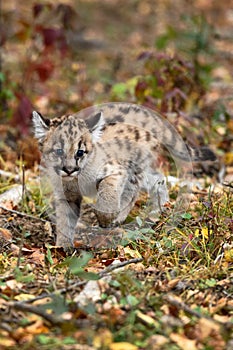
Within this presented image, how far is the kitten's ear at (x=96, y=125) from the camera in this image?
6.05 meters

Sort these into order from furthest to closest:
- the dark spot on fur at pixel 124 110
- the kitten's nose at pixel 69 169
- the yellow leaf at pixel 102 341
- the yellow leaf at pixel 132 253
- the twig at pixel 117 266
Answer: the dark spot on fur at pixel 124 110 < the kitten's nose at pixel 69 169 < the yellow leaf at pixel 132 253 < the twig at pixel 117 266 < the yellow leaf at pixel 102 341

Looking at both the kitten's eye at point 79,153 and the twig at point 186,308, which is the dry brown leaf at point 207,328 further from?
the kitten's eye at point 79,153

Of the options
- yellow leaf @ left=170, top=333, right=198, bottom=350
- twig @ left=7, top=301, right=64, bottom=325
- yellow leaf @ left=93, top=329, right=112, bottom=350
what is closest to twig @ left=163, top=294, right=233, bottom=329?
yellow leaf @ left=170, top=333, right=198, bottom=350

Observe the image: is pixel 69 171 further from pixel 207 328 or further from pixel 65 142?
pixel 207 328

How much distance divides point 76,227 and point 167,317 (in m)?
2.29

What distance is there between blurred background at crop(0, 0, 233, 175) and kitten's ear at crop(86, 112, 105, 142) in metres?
1.40

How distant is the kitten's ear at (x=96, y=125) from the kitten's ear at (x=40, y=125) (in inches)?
14.2

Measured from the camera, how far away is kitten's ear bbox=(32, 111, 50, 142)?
599cm

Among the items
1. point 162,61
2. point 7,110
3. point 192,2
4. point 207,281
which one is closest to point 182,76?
point 162,61

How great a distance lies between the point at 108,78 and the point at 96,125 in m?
4.81

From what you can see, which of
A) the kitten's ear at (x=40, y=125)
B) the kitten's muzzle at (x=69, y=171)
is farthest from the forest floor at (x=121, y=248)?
the kitten's ear at (x=40, y=125)

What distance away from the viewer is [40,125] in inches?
237

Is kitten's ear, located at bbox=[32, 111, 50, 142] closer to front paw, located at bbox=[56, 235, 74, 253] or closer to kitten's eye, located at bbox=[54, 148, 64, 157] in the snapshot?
kitten's eye, located at bbox=[54, 148, 64, 157]

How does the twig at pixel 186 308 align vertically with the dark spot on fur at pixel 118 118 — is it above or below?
below
